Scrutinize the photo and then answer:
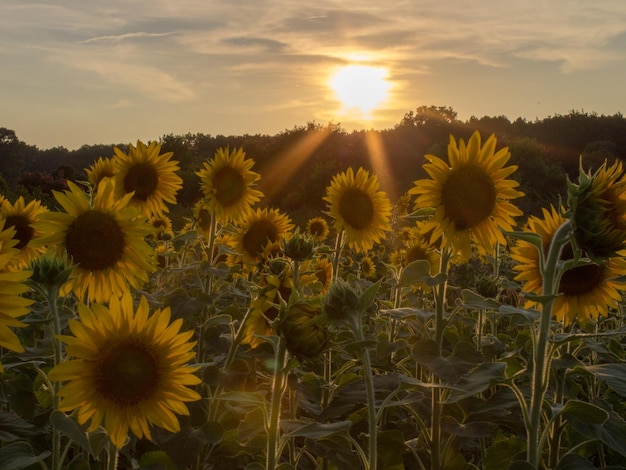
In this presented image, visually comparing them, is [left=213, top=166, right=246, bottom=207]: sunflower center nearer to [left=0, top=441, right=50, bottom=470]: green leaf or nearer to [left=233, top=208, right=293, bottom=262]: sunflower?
[left=233, top=208, right=293, bottom=262]: sunflower

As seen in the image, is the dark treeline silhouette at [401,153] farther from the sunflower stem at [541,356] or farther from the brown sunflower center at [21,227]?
the sunflower stem at [541,356]

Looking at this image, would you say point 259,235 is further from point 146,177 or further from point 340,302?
point 340,302

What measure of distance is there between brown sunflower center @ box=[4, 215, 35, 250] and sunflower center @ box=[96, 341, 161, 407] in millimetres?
2376

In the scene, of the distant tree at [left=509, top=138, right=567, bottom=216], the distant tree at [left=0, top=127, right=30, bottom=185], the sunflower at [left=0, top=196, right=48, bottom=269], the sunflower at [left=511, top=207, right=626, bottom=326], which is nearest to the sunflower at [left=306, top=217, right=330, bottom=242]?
the sunflower at [left=0, top=196, right=48, bottom=269]

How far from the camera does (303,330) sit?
6.28 feet

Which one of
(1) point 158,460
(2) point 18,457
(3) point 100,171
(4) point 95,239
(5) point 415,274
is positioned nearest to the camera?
(2) point 18,457

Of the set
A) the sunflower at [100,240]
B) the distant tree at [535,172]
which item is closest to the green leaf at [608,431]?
the sunflower at [100,240]

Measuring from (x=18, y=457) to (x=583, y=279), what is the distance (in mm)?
2613

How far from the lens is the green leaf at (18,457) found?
2084 millimetres

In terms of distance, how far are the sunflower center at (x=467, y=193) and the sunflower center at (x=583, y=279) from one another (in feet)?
1.81

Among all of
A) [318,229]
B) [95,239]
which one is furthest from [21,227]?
[318,229]

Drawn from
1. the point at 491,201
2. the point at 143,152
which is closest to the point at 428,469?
the point at 491,201

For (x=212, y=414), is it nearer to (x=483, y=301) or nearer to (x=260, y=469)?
(x=260, y=469)

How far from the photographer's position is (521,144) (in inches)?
1104
